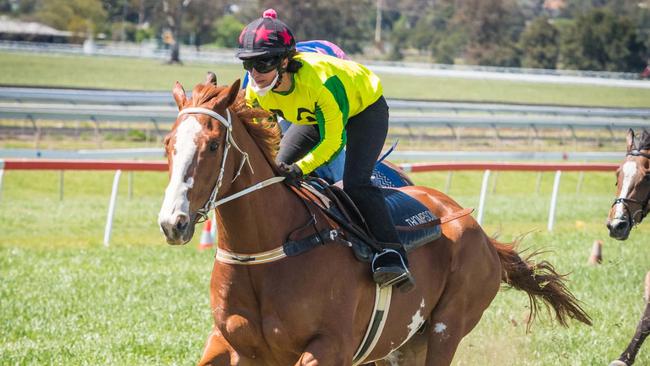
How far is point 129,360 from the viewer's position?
670 cm

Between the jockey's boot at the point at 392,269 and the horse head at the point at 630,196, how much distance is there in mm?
3019

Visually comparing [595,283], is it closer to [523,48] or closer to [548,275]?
[548,275]

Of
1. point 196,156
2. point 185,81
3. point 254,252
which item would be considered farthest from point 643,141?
point 185,81

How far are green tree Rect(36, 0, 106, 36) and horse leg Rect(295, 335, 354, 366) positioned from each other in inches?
1294

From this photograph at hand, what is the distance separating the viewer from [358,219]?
517cm

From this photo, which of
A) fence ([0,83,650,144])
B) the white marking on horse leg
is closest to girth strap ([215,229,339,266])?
the white marking on horse leg

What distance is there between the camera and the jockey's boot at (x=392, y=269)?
495 centimetres

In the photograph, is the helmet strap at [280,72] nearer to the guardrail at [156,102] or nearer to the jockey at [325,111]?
the jockey at [325,111]

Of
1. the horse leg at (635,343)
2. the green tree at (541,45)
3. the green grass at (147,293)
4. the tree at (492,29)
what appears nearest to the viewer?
the horse leg at (635,343)

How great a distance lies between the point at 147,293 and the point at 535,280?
4.12m

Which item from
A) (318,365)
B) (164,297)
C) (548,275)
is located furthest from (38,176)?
(318,365)

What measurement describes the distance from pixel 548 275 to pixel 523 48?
2281 cm

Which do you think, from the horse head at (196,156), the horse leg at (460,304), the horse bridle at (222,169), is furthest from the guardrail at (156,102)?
the horse head at (196,156)

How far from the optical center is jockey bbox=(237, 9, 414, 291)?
4.64 m
